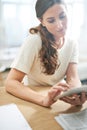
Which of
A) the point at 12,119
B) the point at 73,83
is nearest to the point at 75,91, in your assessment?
the point at 12,119

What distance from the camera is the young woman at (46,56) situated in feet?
3.74

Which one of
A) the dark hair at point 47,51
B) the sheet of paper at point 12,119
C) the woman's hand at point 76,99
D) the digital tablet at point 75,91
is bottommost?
the sheet of paper at point 12,119

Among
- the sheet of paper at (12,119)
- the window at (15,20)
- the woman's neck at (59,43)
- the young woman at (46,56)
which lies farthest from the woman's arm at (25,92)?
the window at (15,20)

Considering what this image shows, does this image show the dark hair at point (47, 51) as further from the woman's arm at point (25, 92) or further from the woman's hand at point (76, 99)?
the woman's hand at point (76, 99)

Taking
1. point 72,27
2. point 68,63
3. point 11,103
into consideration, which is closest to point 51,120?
point 11,103

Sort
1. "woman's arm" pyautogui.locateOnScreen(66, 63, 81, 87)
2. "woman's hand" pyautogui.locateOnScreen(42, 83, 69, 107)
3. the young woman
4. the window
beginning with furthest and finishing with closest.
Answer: the window < "woman's arm" pyautogui.locateOnScreen(66, 63, 81, 87) < the young woman < "woman's hand" pyautogui.locateOnScreen(42, 83, 69, 107)

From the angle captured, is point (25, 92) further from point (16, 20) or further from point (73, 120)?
point (16, 20)

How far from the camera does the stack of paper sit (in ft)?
2.52

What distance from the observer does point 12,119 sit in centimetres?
82

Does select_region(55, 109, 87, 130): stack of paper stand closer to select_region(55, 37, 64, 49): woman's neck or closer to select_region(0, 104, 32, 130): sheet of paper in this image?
select_region(0, 104, 32, 130): sheet of paper

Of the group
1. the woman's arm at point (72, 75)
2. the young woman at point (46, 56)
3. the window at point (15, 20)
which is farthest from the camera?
the window at point (15, 20)

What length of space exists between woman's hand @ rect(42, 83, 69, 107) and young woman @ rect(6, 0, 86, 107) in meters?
0.08

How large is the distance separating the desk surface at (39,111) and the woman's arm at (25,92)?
0.9 inches

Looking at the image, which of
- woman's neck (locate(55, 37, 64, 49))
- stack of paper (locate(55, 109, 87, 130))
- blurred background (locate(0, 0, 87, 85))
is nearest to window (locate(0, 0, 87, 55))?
blurred background (locate(0, 0, 87, 85))
